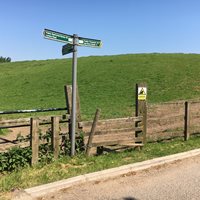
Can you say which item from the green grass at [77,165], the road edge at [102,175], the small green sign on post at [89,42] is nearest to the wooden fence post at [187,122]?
the green grass at [77,165]

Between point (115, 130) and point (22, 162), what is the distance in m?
2.64

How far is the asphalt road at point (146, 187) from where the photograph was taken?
5922 millimetres

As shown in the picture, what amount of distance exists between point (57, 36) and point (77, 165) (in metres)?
2.75

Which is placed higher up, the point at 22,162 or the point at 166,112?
the point at 166,112

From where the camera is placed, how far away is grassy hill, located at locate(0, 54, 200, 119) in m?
27.3

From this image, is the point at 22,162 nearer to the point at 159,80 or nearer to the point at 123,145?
the point at 123,145

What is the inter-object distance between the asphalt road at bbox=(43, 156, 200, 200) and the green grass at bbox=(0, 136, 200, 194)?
0.56 meters

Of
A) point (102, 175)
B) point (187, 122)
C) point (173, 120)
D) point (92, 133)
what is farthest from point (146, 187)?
point (187, 122)

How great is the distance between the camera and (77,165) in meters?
7.56

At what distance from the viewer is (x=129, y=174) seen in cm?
723

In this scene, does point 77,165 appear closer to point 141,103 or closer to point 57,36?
point 57,36

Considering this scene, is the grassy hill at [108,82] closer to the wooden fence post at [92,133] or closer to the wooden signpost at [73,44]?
the wooden fence post at [92,133]

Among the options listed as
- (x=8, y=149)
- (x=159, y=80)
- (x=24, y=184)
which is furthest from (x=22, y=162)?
(x=159, y=80)

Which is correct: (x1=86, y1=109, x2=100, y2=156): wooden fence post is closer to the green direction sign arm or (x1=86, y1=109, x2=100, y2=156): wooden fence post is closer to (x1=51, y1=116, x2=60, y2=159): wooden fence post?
(x1=51, y1=116, x2=60, y2=159): wooden fence post
